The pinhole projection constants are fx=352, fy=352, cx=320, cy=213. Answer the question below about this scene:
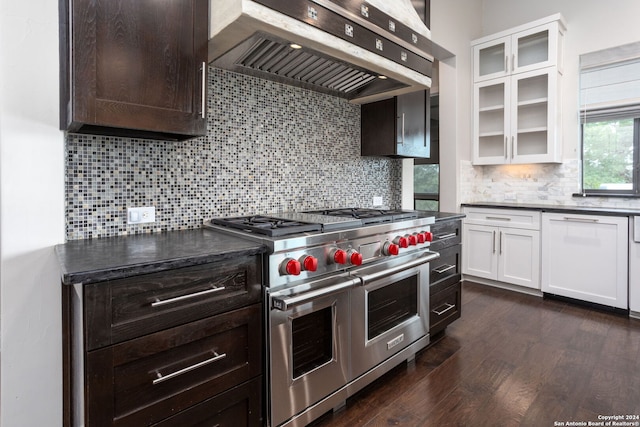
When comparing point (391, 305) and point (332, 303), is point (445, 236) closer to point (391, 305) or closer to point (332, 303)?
point (391, 305)

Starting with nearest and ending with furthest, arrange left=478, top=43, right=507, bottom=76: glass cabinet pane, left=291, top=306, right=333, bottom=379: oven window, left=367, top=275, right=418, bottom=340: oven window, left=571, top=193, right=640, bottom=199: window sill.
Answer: left=291, top=306, right=333, bottom=379: oven window
left=367, top=275, right=418, bottom=340: oven window
left=571, top=193, right=640, bottom=199: window sill
left=478, top=43, right=507, bottom=76: glass cabinet pane

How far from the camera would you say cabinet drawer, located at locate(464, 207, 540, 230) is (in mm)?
3598

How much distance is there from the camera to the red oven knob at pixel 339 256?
166 centimetres

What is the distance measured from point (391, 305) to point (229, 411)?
1.09m

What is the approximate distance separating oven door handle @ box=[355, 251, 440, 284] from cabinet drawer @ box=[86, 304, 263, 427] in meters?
0.64

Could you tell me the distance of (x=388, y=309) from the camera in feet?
6.81

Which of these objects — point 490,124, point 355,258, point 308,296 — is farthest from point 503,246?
point 308,296

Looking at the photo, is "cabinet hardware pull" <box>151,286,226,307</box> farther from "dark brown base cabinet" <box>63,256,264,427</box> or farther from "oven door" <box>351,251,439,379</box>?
"oven door" <box>351,251,439,379</box>

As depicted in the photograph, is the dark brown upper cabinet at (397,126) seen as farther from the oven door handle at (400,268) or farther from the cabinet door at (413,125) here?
the oven door handle at (400,268)

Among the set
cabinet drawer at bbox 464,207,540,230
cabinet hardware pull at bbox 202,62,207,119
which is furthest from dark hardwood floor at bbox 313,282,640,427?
cabinet hardware pull at bbox 202,62,207,119

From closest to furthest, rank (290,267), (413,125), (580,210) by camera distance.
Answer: (290,267)
(413,125)
(580,210)

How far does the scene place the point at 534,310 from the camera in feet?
10.7

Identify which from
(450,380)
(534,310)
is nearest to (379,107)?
(450,380)

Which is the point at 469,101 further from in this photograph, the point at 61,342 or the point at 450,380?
the point at 61,342
